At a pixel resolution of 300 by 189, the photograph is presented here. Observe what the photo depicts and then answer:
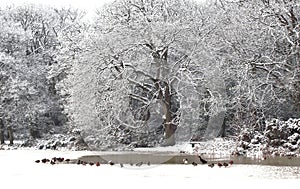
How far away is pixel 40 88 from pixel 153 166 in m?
19.2

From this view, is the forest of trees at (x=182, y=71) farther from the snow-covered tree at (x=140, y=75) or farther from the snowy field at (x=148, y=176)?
the snowy field at (x=148, y=176)

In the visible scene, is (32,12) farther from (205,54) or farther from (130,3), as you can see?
(205,54)

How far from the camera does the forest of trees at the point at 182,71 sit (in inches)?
823

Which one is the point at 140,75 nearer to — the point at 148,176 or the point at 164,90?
the point at 164,90

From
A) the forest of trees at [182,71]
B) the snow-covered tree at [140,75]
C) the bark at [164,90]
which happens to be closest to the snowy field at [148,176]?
the forest of trees at [182,71]

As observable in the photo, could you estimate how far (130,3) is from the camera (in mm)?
24531

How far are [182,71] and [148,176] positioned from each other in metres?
10.6

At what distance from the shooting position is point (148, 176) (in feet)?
40.0

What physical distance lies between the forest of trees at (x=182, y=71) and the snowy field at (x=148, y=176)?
7375 mm

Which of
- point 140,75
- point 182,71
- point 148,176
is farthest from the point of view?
point 140,75

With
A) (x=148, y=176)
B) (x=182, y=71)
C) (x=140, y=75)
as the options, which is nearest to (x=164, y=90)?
(x=140, y=75)

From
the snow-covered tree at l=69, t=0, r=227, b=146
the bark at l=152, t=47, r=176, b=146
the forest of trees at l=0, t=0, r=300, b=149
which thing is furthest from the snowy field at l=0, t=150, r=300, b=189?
the bark at l=152, t=47, r=176, b=146

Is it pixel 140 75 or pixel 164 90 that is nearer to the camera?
pixel 164 90

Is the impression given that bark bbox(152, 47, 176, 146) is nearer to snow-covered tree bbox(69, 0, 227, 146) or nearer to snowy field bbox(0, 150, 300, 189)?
snow-covered tree bbox(69, 0, 227, 146)
